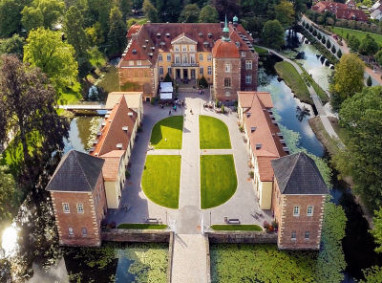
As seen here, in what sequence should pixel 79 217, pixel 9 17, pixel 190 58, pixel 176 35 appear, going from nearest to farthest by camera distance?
pixel 79 217 < pixel 190 58 < pixel 176 35 < pixel 9 17

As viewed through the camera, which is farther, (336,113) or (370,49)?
(370,49)

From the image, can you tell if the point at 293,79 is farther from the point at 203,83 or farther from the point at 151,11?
the point at 151,11

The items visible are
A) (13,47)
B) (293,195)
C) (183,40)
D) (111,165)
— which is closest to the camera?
(293,195)

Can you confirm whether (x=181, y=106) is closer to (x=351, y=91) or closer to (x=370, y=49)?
(x=351, y=91)

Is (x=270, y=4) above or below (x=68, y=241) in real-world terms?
above

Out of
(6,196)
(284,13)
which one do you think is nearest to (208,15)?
(284,13)

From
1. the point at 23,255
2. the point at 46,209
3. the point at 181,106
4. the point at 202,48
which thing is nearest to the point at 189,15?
the point at 202,48
